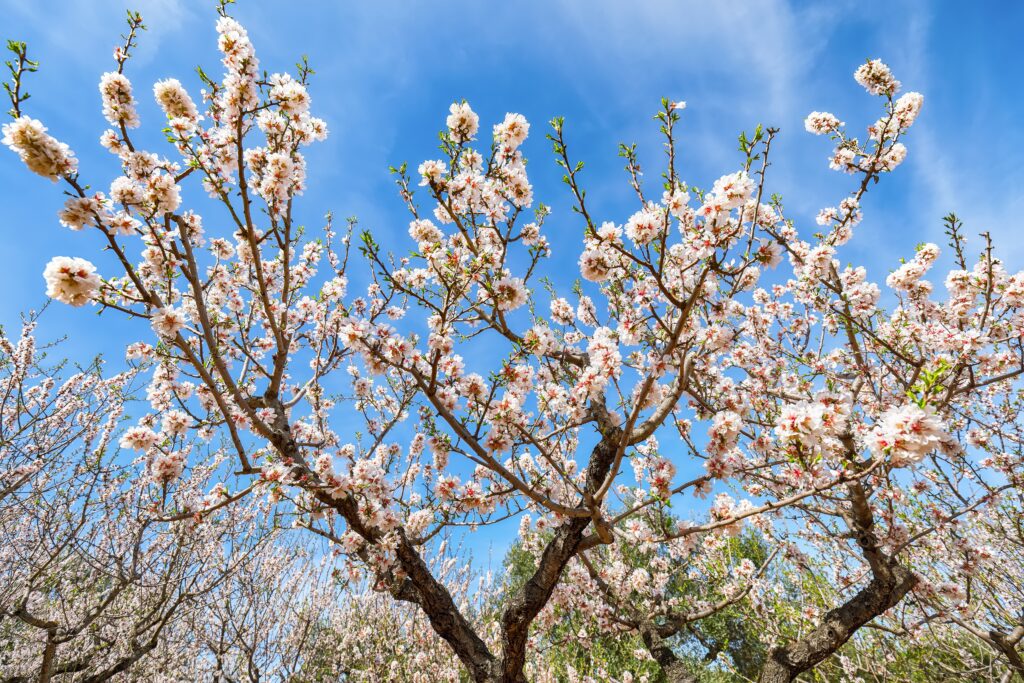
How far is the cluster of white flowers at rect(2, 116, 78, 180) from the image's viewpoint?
2318 mm

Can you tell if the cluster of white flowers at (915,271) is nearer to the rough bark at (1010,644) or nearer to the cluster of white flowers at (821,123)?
the cluster of white flowers at (821,123)

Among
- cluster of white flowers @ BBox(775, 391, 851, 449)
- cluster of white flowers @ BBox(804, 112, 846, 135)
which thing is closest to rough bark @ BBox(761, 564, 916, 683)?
cluster of white flowers @ BBox(775, 391, 851, 449)

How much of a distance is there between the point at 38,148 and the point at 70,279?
0.67 m

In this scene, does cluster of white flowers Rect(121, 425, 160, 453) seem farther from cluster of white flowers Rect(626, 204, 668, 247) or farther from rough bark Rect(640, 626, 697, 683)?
rough bark Rect(640, 626, 697, 683)

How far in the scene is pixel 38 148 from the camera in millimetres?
2383

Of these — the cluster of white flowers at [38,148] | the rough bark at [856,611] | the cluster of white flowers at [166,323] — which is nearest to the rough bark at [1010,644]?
the rough bark at [856,611]

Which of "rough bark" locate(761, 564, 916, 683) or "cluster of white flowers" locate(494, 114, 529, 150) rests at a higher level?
"cluster of white flowers" locate(494, 114, 529, 150)

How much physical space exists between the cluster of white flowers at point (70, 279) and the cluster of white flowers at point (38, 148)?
0.45 m

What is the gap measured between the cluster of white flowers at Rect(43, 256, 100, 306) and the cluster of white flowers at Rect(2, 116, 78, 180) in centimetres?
45

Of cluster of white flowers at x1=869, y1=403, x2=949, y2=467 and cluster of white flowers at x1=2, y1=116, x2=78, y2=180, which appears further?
cluster of white flowers at x1=2, y1=116, x2=78, y2=180

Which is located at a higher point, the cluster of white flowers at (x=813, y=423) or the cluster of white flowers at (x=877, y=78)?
the cluster of white flowers at (x=877, y=78)

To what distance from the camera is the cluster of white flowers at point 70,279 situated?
2432 millimetres

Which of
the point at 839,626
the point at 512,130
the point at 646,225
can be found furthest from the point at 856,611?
the point at 512,130

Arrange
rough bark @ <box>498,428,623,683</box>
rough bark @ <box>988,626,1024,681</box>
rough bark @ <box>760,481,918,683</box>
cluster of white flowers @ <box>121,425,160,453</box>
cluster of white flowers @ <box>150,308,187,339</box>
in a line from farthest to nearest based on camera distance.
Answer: rough bark @ <box>760,481,918,683</box> < rough bark @ <box>988,626,1024,681</box> < rough bark @ <box>498,428,623,683</box> < cluster of white flowers @ <box>121,425,160,453</box> < cluster of white flowers @ <box>150,308,187,339</box>
